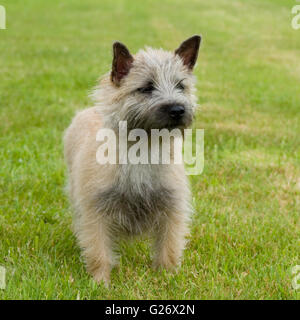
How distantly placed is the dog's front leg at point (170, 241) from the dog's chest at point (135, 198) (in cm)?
10

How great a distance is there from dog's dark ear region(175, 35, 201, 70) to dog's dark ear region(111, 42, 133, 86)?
39cm

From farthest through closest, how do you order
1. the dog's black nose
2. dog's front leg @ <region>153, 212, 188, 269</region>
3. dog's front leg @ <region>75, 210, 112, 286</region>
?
1. dog's front leg @ <region>153, 212, 188, 269</region>
2. dog's front leg @ <region>75, 210, 112, 286</region>
3. the dog's black nose

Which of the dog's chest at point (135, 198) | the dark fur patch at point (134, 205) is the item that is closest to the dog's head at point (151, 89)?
the dog's chest at point (135, 198)

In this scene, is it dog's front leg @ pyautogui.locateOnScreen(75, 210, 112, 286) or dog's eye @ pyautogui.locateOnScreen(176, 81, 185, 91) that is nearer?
dog's eye @ pyautogui.locateOnScreen(176, 81, 185, 91)

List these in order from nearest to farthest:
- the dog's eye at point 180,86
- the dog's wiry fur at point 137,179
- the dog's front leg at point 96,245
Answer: the dog's wiry fur at point 137,179, the dog's eye at point 180,86, the dog's front leg at point 96,245

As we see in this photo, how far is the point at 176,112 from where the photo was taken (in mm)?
3430

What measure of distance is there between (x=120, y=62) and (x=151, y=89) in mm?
304

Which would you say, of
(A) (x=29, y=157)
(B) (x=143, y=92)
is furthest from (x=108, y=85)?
(A) (x=29, y=157)

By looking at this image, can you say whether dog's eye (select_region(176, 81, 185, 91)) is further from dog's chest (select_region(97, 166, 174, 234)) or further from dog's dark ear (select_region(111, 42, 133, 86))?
dog's chest (select_region(97, 166, 174, 234))

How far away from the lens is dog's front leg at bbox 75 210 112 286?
12.4 ft

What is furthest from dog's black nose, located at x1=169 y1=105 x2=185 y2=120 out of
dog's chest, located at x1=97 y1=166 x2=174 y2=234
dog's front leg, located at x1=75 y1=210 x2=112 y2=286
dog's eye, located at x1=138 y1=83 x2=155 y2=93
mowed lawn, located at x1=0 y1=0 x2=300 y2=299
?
mowed lawn, located at x1=0 y1=0 x2=300 y2=299

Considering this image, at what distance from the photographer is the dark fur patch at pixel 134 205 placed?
3.71 m

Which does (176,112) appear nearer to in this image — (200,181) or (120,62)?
(120,62)

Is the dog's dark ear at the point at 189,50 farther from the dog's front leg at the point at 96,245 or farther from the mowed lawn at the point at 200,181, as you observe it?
the mowed lawn at the point at 200,181
